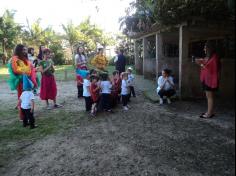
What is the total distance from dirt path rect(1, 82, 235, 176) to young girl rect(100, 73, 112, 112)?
609 millimetres

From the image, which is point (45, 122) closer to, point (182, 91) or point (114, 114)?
point (114, 114)

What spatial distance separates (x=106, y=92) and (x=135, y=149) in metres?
2.96

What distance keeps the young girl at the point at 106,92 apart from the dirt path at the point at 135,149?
0.61 meters

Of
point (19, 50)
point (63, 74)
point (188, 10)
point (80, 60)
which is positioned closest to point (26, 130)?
point (19, 50)

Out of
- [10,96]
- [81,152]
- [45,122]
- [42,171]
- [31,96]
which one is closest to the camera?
[42,171]

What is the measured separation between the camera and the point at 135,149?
15.8 ft

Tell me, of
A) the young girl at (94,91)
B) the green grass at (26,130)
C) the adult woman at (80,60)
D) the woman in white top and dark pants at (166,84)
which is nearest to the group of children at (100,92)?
the young girl at (94,91)

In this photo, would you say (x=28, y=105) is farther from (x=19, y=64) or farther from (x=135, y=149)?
(x=135, y=149)

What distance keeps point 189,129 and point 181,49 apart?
358 centimetres

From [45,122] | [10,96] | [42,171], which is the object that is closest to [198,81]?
[45,122]

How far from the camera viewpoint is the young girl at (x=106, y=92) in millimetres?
7546

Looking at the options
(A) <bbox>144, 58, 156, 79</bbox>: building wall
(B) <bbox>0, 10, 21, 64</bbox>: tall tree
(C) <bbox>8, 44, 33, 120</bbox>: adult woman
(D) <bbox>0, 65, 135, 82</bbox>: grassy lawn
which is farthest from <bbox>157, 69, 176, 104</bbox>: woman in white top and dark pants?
(B) <bbox>0, 10, 21, 64</bbox>: tall tree

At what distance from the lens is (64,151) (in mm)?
4895

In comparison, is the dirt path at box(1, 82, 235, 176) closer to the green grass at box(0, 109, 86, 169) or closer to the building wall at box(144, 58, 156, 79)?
the green grass at box(0, 109, 86, 169)
